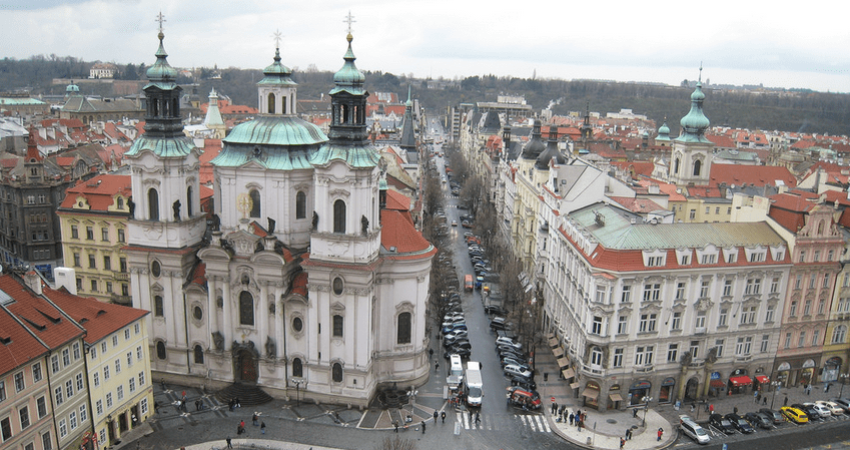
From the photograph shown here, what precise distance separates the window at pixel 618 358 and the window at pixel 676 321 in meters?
5.17

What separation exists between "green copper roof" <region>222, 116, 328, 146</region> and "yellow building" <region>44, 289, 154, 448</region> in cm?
1693

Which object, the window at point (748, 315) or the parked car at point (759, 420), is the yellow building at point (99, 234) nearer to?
the window at point (748, 315)

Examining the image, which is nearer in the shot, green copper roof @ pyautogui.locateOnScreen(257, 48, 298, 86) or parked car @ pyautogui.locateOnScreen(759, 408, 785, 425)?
parked car @ pyautogui.locateOnScreen(759, 408, 785, 425)

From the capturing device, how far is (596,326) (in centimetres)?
5744

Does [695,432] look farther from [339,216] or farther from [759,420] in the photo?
[339,216]

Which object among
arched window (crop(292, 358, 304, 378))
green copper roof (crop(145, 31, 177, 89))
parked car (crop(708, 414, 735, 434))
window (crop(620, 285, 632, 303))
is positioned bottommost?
parked car (crop(708, 414, 735, 434))

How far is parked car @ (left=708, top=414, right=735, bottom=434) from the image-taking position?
55.4 metres

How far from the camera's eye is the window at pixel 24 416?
4079 centimetres

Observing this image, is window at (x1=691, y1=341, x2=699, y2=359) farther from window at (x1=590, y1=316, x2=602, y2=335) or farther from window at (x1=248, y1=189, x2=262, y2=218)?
window at (x1=248, y1=189, x2=262, y2=218)

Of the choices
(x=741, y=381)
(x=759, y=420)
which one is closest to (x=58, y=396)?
(x=759, y=420)

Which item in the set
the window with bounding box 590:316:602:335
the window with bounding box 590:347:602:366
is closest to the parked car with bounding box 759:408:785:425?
the window with bounding box 590:347:602:366

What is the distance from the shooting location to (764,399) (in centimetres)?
6134

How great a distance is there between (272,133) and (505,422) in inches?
1251

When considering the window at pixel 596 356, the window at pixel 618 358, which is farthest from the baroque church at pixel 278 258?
the window at pixel 618 358
